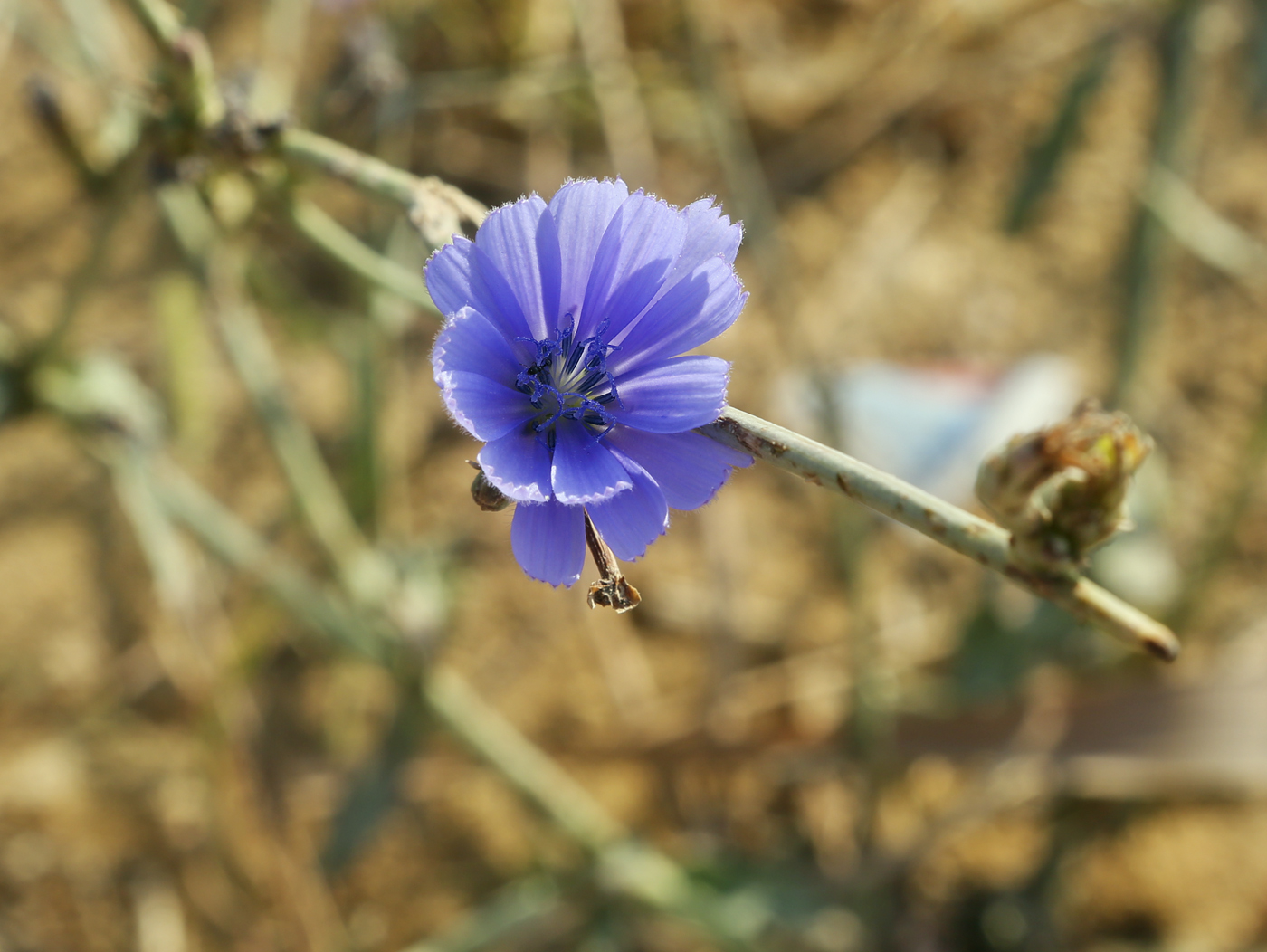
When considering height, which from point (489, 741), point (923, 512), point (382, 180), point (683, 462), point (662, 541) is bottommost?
point (923, 512)

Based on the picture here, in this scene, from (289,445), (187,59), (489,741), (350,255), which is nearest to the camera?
(187,59)

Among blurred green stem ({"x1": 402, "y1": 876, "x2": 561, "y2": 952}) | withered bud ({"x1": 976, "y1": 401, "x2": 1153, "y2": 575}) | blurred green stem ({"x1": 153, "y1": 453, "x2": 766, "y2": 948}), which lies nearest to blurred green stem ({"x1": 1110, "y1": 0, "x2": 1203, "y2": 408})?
blurred green stem ({"x1": 153, "y1": 453, "x2": 766, "y2": 948})

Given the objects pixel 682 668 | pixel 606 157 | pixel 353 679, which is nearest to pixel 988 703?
pixel 682 668

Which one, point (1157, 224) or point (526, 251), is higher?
point (1157, 224)

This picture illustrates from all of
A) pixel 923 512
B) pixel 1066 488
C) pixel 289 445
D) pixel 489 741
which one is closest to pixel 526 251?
pixel 923 512

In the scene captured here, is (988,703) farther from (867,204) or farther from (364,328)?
(867,204)

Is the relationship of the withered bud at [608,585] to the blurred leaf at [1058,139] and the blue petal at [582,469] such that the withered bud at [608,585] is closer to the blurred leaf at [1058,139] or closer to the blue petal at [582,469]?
the blue petal at [582,469]

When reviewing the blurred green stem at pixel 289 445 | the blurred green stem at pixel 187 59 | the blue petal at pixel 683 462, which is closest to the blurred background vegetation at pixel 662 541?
the blurred green stem at pixel 289 445

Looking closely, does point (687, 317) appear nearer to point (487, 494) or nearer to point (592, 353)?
point (592, 353)

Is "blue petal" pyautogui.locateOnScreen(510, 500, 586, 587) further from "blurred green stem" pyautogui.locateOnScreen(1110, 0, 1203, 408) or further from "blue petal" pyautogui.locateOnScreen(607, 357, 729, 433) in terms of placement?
"blurred green stem" pyautogui.locateOnScreen(1110, 0, 1203, 408)
